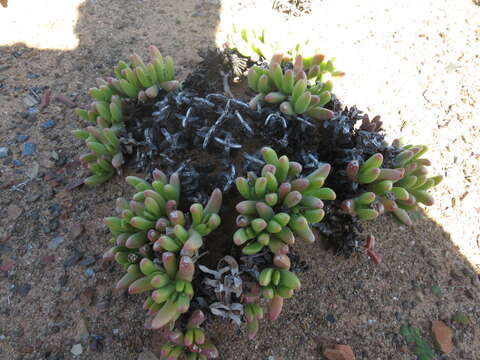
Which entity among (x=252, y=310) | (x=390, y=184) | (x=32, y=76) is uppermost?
(x=390, y=184)

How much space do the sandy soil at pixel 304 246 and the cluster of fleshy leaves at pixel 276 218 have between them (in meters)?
0.51

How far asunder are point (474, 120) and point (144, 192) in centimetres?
301

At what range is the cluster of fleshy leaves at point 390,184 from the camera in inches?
84.2

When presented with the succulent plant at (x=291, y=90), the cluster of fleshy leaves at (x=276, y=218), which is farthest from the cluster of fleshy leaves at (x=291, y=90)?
the cluster of fleshy leaves at (x=276, y=218)

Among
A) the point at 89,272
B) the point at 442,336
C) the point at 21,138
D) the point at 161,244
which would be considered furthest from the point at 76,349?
the point at 442,336

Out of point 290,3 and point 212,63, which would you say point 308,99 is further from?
point 290,3

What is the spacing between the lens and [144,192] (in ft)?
6.62

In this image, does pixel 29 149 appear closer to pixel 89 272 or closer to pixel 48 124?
pixel 48 124

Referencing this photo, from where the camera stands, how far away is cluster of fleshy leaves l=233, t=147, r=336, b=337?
6.23ft

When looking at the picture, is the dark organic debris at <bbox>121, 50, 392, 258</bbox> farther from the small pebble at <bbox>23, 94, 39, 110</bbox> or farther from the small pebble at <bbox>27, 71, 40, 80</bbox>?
the small pebble at <bbox>27, 71, 40, 80</bbox>

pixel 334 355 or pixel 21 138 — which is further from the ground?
pixel 334 355

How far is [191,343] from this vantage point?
1967mm

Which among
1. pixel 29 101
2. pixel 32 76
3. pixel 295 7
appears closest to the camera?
pixel 29 101

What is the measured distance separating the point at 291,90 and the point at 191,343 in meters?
1.63
